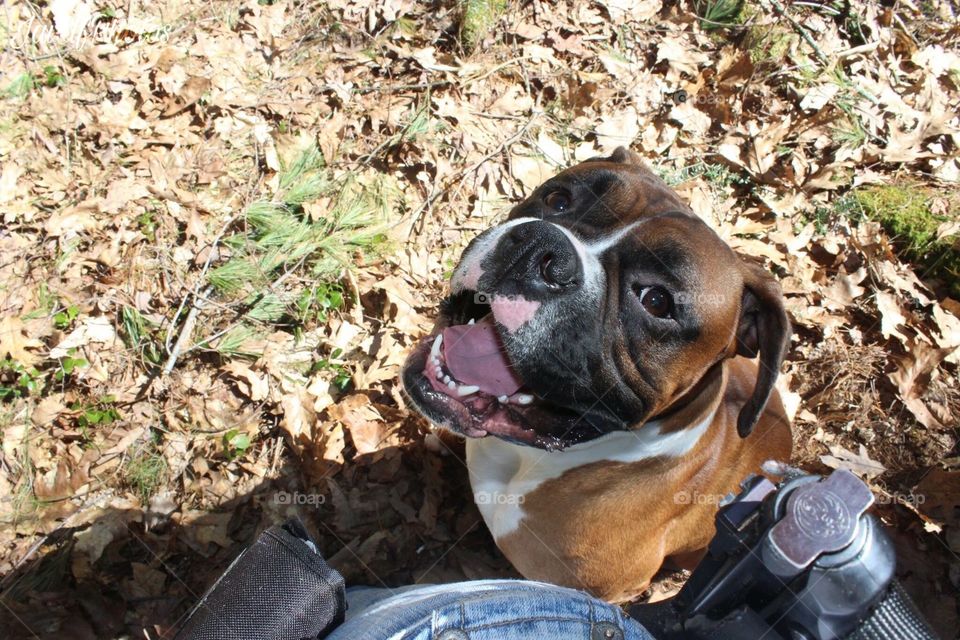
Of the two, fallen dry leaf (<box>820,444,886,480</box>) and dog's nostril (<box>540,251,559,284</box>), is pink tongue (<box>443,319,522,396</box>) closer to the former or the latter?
dog's nostril (<box>540,251,559,284</box>)

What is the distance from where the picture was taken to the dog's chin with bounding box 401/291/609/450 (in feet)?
10.7

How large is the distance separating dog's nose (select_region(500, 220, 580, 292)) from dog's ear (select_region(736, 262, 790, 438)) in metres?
0.90

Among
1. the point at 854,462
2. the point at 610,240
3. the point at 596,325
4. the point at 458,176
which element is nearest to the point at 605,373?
the point at 596,325

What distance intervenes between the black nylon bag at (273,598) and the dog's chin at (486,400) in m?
0.90

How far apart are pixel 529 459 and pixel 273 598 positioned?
61.7 inches

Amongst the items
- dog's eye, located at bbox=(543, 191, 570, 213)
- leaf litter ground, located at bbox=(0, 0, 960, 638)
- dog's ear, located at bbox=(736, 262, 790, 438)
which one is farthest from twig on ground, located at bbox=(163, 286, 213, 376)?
dog's ear, located at bbox=(736, 262, 790, 438)

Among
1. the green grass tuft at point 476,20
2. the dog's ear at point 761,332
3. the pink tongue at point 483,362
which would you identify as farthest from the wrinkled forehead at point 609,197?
the green grass tuft at point 476,20

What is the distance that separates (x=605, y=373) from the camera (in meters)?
3.04

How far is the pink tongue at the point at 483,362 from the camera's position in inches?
130

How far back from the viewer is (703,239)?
3.19m

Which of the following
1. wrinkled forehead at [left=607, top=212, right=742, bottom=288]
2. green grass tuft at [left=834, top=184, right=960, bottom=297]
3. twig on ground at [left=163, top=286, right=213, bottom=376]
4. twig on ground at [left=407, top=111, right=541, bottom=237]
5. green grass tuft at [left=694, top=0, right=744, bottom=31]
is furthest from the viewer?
green grass tuft at [left=694, top=0, right=744, bottom=31]

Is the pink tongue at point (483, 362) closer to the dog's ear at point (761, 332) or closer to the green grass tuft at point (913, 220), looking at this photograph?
the dog's ear at point (761, 332)

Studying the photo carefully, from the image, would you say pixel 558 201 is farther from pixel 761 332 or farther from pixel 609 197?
pixel 761 332

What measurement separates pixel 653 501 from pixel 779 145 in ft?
12.0
